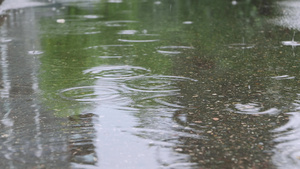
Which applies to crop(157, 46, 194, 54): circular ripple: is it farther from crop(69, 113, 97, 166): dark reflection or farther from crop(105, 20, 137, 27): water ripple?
crop(69, 113, 97, 166): dark reflection

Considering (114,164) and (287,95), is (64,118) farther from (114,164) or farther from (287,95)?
(287,95)

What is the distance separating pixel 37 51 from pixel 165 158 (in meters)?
5.93

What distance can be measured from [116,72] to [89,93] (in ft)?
4.24

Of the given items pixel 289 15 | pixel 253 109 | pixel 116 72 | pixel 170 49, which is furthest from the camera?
pixel 289 15

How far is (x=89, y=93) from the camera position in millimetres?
6578

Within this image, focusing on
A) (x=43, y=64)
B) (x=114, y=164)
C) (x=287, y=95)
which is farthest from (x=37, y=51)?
(x=114, y=164)

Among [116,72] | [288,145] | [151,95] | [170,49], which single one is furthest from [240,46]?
[288,145]

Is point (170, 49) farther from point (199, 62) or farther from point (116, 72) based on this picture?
point (116, 72)

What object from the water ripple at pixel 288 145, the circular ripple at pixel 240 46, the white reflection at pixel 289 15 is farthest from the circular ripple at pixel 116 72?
the white reflection at pixel 289 15

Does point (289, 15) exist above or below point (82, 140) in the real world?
above

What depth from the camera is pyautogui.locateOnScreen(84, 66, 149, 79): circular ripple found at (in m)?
7.56

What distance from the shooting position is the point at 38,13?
15.8 metres

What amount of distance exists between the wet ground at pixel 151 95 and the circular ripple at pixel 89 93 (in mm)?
13

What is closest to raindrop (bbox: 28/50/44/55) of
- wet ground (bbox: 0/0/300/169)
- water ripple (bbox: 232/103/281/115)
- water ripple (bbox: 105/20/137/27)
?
wet ground (bbox: 0/0/300/169)
